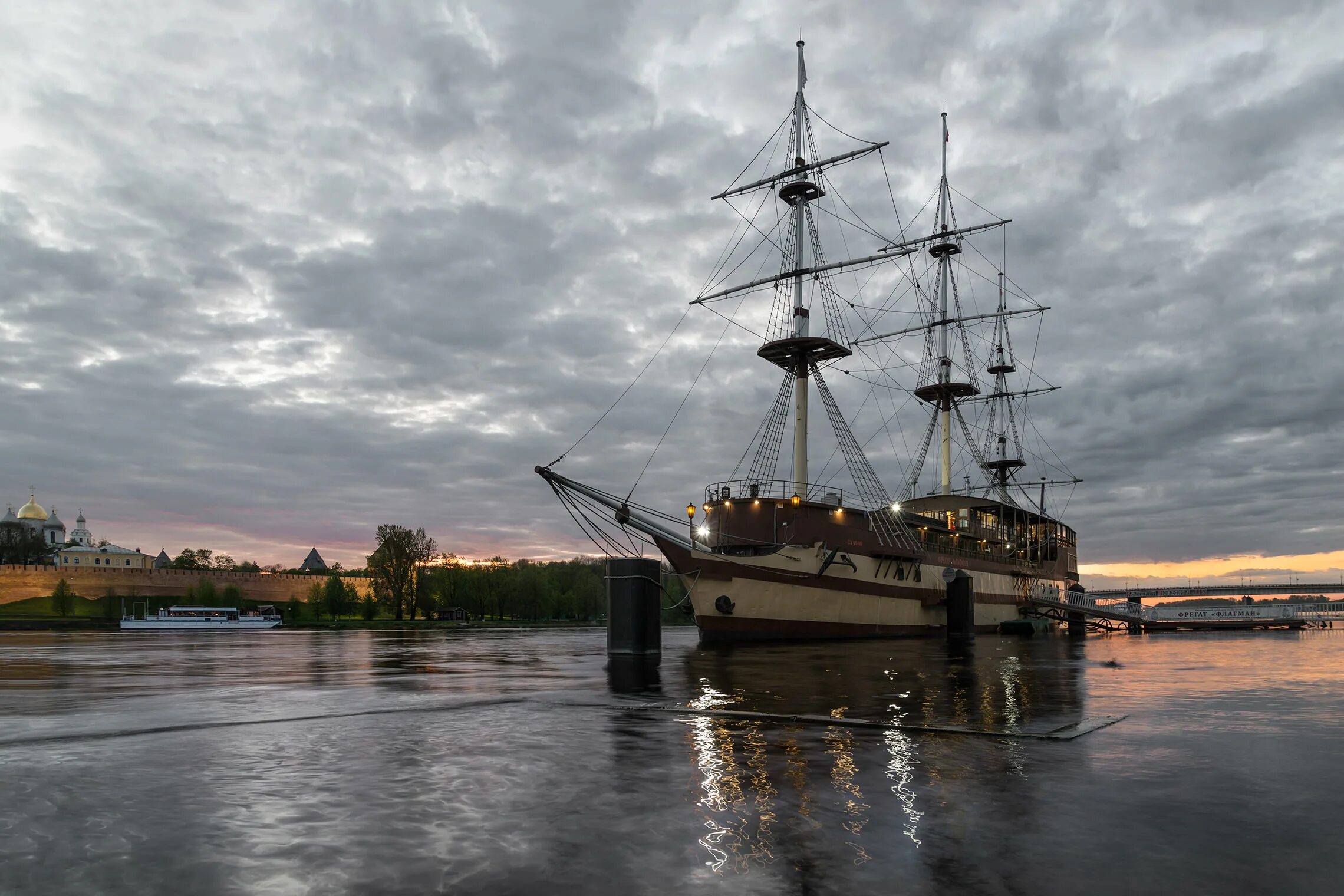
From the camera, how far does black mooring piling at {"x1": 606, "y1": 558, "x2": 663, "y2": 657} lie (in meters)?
29.1

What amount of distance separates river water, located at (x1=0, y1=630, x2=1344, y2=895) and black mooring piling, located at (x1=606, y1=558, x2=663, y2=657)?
10.7 m

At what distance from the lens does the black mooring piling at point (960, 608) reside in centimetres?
4625

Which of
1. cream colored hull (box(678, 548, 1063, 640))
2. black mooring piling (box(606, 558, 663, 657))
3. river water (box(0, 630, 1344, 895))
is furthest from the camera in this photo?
cream colored hull (box(678, 548, 1063, 640))

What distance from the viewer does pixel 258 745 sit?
10672 mm

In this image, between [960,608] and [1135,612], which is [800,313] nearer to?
[960,608]

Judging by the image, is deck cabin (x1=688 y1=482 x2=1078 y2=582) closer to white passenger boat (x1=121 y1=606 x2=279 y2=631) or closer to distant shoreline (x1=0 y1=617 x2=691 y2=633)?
distant shoreline (x1=0 y1=617 x2=691 y2=633)

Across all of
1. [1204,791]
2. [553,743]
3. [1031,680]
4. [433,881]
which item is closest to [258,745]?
[553,743]

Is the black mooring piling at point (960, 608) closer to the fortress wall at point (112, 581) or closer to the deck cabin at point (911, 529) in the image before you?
the deck cabin at point (911, 529)

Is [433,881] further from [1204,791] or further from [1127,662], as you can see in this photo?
[1127,662]

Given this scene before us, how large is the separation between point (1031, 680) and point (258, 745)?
1767cm

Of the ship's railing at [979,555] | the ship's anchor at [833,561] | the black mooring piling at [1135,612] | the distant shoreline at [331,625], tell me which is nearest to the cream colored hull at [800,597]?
the ship's anchor at [833,561]

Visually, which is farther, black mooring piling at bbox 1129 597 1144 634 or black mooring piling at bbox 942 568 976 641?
black mooring piling at bbox 1129 597 1144 634

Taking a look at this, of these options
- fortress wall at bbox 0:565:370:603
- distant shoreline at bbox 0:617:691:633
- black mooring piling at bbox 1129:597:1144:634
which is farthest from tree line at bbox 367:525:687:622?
black mooring piling at bbox 1129:597:1144:634

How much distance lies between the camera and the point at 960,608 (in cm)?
4709
